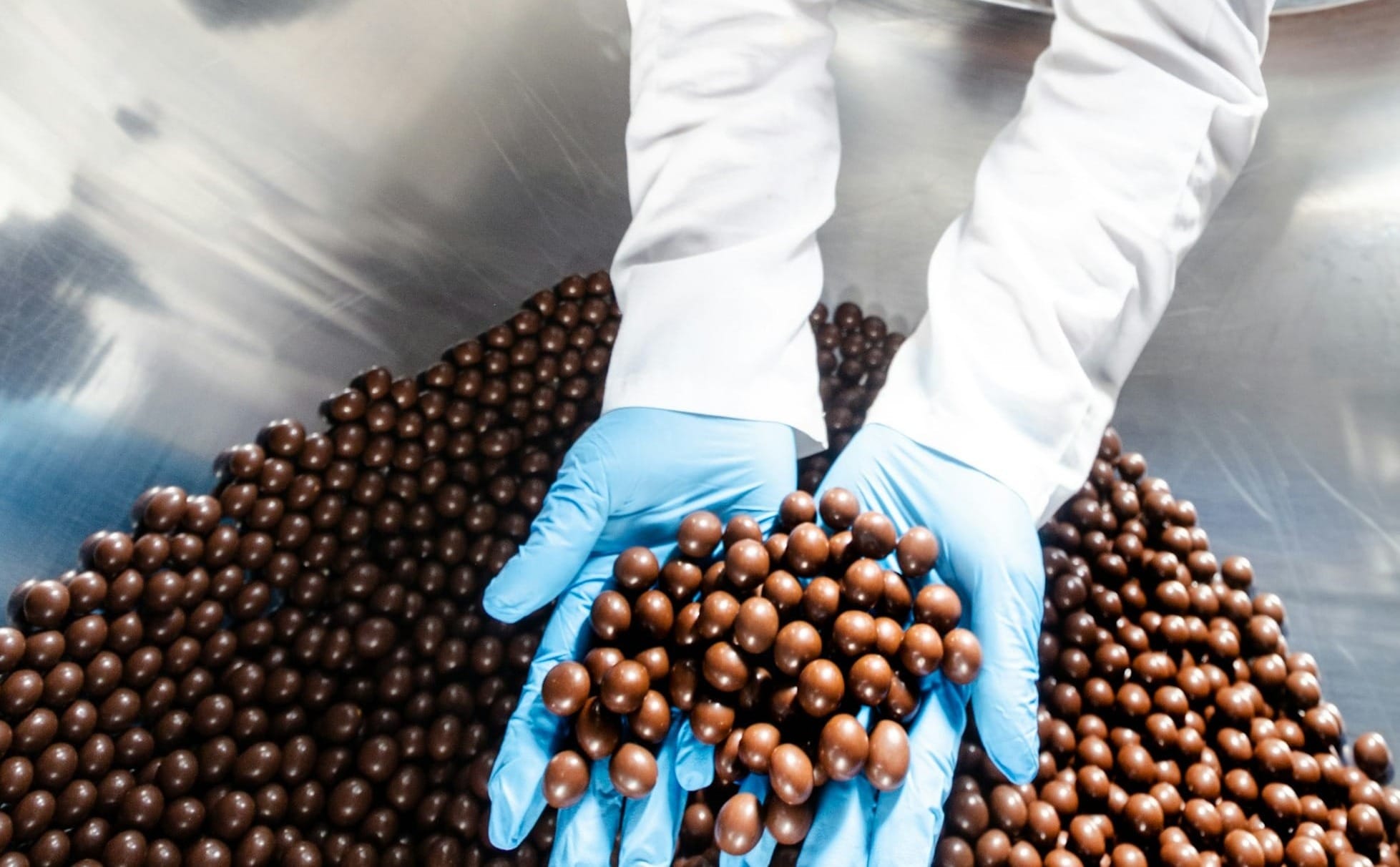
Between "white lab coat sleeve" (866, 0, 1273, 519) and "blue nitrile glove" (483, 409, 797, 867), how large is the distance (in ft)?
0.74

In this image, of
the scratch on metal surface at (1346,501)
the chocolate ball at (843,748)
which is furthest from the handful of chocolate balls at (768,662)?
the scratch on metal surface at (1346,501)

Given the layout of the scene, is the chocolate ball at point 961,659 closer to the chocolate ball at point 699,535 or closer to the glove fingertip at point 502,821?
the chocolate ball at point 699,535

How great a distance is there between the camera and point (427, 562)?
5.25 ft

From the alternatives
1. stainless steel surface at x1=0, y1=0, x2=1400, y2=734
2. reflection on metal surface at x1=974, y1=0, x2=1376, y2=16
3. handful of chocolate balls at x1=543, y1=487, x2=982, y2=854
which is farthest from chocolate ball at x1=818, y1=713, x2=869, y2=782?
reflection on metal surface at x1=974, y1=0, x2=1376, y2=16

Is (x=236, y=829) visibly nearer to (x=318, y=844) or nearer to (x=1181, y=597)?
(x=318, y=844)

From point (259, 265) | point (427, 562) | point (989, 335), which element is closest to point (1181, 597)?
point (989, 335)

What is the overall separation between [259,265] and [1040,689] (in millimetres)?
1568

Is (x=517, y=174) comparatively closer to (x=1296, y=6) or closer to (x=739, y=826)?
(x=739, y=826)

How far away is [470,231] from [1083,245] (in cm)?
118

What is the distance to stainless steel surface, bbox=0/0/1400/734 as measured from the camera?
5.05 feet

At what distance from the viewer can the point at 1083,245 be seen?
1.36m

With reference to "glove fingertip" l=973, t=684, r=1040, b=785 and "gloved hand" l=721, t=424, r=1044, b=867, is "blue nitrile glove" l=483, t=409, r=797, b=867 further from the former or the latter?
"glove fingertip" l=973, t=684, r=1040, b=785

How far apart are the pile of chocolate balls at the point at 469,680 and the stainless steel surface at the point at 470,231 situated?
0.44 feet

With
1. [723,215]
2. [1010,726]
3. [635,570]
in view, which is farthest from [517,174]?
[1010,726]
